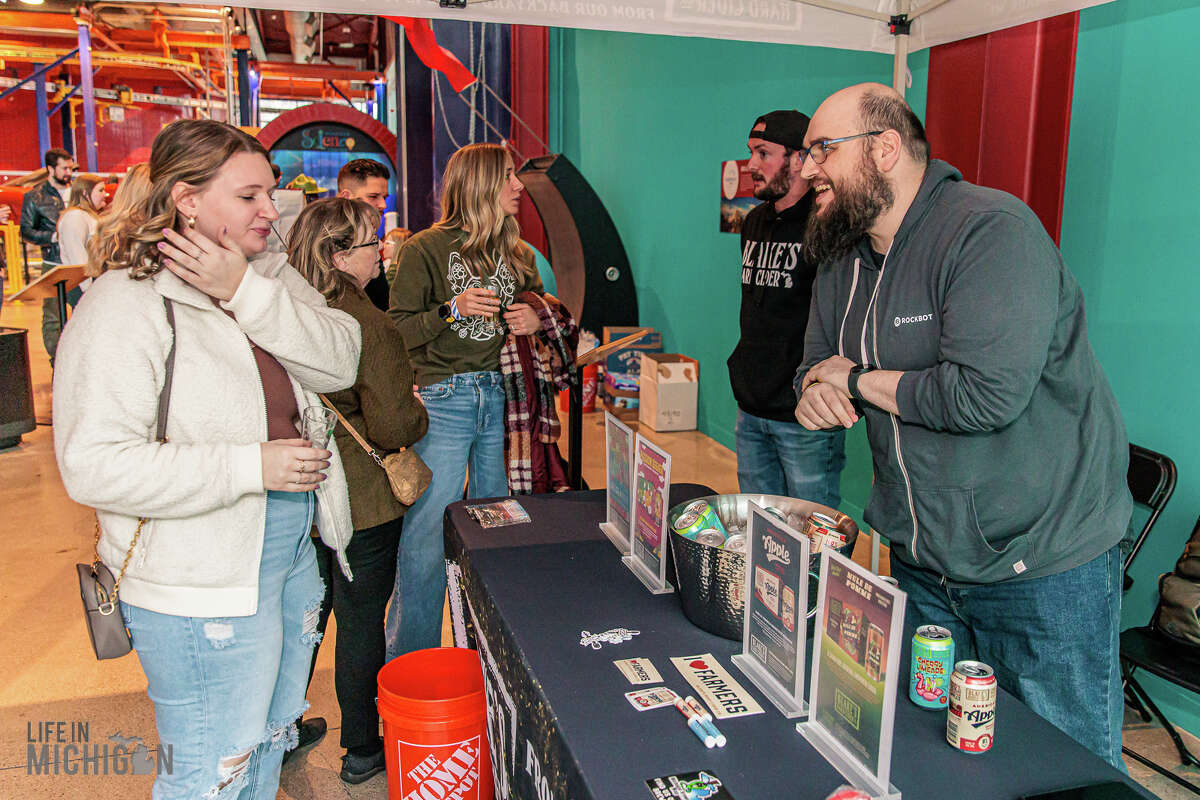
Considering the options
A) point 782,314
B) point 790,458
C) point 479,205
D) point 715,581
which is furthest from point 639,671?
point 479,205

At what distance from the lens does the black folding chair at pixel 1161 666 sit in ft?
7.27

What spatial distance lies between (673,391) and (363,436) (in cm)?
402

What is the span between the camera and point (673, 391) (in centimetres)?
607

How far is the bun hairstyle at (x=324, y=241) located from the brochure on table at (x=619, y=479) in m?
0.77

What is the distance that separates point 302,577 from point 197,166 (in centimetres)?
76

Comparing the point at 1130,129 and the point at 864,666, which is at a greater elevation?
the point at 1130,129

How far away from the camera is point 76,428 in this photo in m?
1.40

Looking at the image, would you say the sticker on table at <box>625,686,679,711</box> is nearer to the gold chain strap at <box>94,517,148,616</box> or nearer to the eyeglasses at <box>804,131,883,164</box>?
the gold chain strap at <box>94,517,148,616</box>

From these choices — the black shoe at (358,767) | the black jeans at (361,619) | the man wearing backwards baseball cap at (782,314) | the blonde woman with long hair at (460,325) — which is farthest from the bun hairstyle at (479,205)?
the black shoe at (358,767)

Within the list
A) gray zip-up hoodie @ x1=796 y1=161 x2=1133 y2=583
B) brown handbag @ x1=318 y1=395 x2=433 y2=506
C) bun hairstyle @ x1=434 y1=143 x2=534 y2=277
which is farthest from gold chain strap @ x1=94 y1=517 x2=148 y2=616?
bun hairstyle @ x1=434 y1=143 x2=534 y2=277

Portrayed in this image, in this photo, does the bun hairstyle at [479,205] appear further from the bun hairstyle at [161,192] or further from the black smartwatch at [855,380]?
the black smartwatch at [855,380]

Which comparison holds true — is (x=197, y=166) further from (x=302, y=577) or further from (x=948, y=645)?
(x=948, y=645)

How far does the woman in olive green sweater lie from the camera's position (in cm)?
214

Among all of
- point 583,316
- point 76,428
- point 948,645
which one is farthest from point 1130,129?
point 583,316
